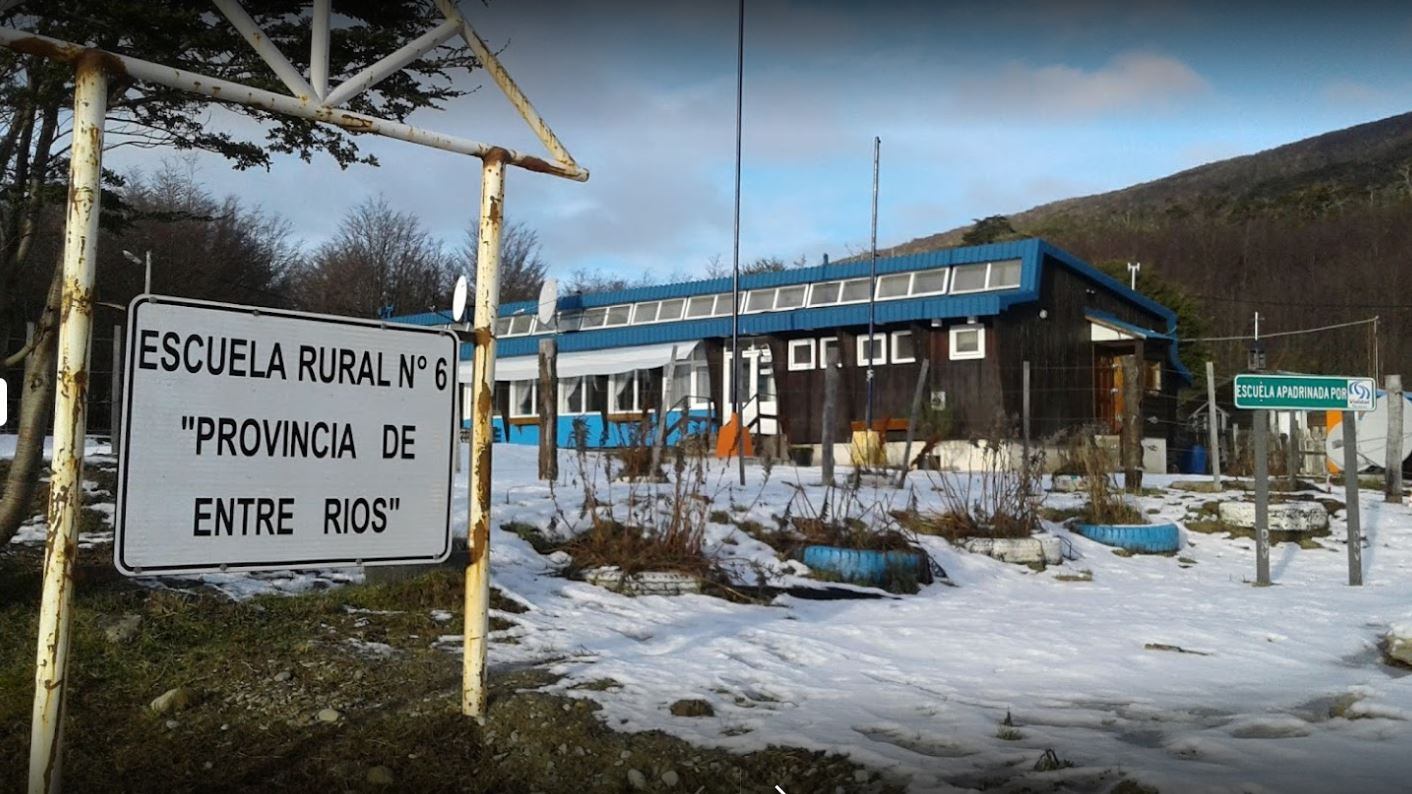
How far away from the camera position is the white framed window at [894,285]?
2547 cm

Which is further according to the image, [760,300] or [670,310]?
[670,310]

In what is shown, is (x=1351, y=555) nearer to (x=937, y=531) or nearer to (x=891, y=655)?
(x=937, y=531)

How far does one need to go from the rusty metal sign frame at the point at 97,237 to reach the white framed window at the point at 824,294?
2174 centimetres

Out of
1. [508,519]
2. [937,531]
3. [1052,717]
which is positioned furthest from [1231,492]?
[1052,717]

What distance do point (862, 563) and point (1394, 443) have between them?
1124 centimetres

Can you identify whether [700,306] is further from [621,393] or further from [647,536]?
[647,536]

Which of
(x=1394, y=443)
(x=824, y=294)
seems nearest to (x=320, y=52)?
(x=1394, y=443)

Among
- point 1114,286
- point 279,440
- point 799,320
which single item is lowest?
point 279,440

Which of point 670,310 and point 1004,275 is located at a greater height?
point 1004,275

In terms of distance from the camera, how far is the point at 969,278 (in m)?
24.7

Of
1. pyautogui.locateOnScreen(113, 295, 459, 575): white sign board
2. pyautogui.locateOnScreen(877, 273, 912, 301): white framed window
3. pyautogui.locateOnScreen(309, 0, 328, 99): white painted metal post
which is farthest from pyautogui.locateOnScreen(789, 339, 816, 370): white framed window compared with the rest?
pyautogui.locateOnScreen(309, 0, 328, 99): white painted metal post

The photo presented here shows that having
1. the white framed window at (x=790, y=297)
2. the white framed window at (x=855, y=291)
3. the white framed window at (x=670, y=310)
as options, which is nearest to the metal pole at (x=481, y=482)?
the white framed window at (x=855, y=291)

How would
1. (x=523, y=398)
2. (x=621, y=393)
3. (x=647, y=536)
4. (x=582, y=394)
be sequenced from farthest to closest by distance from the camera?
(x=523, y=398), (x=582, y=394), (x=621, y=393), (x=647, y=536)

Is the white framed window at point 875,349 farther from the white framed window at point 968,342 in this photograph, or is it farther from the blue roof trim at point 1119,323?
the blue roof trim at point 1119,323
